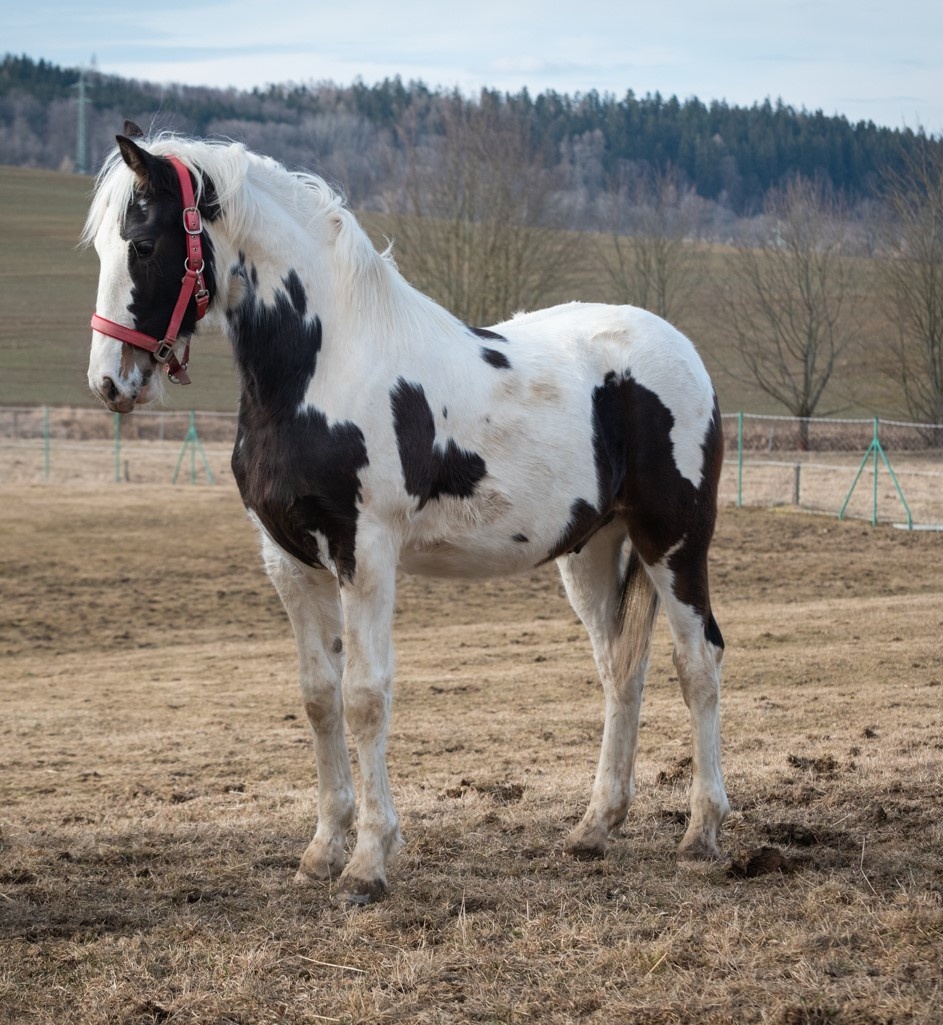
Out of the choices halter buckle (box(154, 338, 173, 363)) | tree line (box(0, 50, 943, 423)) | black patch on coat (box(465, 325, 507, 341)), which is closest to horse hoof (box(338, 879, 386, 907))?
halter buckle (box(154, 338, 173, 363))

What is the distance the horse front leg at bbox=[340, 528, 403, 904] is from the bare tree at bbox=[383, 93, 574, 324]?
1032 inches

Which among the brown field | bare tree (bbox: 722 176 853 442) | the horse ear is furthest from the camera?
bare tree (bbox: 722 176 853 442)

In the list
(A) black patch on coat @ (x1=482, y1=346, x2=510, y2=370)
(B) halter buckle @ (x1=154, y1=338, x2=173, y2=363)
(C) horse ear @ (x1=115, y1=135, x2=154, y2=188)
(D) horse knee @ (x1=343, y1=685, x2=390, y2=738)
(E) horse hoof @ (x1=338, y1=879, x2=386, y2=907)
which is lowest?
(E) horse hoof @ (x1=338, y1=879, x2=386, y2=907)

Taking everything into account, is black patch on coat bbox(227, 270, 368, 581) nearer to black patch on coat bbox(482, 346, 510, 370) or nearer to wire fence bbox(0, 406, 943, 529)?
black patch on coat bbox(482, 346, 510, 370)

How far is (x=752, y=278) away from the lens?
37.6 m

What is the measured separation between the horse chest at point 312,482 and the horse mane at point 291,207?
47 centimetres

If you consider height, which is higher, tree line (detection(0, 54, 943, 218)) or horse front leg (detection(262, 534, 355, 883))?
tree line (detection(0, 54, 943, 218))

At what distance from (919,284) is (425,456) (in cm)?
3165

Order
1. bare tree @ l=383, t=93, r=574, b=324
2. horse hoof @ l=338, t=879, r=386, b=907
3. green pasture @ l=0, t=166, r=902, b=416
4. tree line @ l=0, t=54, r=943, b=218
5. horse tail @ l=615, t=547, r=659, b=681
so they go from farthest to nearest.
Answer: tree line @ l=0, t=54, r=943, b=218 → green pasture @ l=0, t=166, r=902, b=416 → bare tree @ l=383, t=93, r=574, b=324 → horse tail @ l=615, t=547, r=659, b=681 → horse hoof @ l=338, t=879, r=386, b=907

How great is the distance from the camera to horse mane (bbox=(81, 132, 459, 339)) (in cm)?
426

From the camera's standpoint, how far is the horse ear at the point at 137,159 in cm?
401

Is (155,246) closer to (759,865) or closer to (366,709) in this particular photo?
(366,709)

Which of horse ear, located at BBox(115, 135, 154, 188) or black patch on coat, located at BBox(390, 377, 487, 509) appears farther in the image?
black patch on coat, located at BBox(390, 377, 487, 509)

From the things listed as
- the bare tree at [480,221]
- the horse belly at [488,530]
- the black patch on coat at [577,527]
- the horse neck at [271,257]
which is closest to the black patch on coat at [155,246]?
the horse neck at [271,257]
